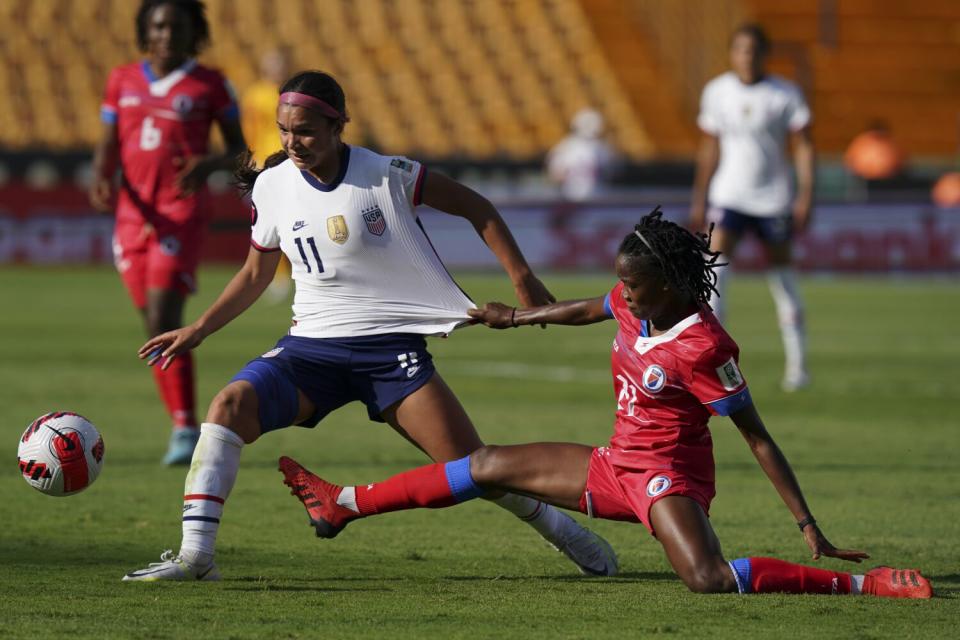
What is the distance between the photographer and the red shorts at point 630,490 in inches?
216

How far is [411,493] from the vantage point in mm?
5750

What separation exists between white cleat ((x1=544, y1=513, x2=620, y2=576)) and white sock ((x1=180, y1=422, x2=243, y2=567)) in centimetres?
126

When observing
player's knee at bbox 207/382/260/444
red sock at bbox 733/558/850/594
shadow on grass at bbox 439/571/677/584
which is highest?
player's knee at bbox 207/382/260/444

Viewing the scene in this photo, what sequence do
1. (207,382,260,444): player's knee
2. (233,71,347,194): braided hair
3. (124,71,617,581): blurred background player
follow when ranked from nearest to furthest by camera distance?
(207,382,260,444): player's knee → (233,71,347,194): braided hair → (124,71,617,581): blurred background player

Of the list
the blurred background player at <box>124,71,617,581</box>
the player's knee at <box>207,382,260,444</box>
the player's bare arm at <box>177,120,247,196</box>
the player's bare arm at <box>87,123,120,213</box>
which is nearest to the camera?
the player's knee at <box>207,382,260,444</box>

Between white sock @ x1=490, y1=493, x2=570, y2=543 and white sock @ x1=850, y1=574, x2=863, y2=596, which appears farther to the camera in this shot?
white sock @ x1=490, y1=493, x2=570, y2=543

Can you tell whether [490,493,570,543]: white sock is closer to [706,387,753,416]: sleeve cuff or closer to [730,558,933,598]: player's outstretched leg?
[730,558,933,598]: player's outstretched leg

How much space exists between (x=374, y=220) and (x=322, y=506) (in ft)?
3.52

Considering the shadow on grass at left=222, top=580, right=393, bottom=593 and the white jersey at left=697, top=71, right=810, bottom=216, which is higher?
the white jersey at left=697, top=71, right=810, bottom=216

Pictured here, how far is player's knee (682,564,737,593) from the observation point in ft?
17.4

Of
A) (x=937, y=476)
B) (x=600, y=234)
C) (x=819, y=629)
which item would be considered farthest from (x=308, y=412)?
(x=600, y=234)

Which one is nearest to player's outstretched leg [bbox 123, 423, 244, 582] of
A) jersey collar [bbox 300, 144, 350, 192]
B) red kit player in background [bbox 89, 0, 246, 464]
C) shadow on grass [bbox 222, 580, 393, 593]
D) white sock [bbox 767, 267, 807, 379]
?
shadow on grass [bbox 222, 580, 393, 593]

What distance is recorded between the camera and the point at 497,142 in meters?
32.1

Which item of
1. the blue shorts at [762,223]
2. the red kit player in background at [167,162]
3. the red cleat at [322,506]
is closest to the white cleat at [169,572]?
the red cleat at [322,506]
